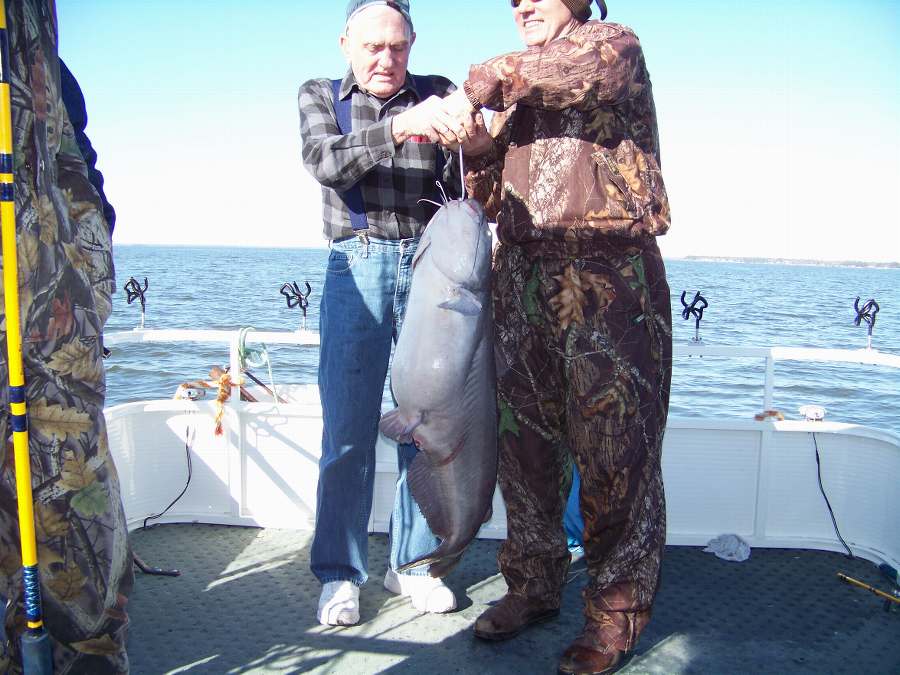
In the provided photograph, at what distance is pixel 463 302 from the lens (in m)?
2.38

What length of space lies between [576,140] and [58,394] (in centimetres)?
192

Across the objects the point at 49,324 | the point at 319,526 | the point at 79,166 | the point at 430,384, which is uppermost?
the point at 79,166

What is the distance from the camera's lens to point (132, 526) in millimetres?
4156

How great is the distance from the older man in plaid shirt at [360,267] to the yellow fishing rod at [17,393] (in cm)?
123

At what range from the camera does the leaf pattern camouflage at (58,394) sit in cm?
213

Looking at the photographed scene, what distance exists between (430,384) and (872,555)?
304 cm

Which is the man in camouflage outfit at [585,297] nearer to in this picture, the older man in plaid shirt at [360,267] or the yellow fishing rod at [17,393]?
the older man in plaid shirt at [360,267]

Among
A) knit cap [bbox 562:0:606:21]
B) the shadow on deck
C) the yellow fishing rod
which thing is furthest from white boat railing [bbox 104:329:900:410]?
the yellow fishing rod

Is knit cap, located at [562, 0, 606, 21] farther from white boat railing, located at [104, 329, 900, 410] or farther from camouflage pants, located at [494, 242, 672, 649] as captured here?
white boat railing, located at [104, 329, 900, 410]

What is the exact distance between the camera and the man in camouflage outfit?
8.45 feet

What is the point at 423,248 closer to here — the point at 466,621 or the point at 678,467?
the point at 466,621

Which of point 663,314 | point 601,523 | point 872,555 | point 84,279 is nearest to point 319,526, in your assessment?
point 601,523

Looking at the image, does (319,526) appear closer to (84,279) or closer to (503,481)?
(503,481)

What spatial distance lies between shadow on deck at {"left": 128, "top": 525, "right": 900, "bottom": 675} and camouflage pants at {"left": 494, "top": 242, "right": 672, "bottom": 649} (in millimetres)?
398
